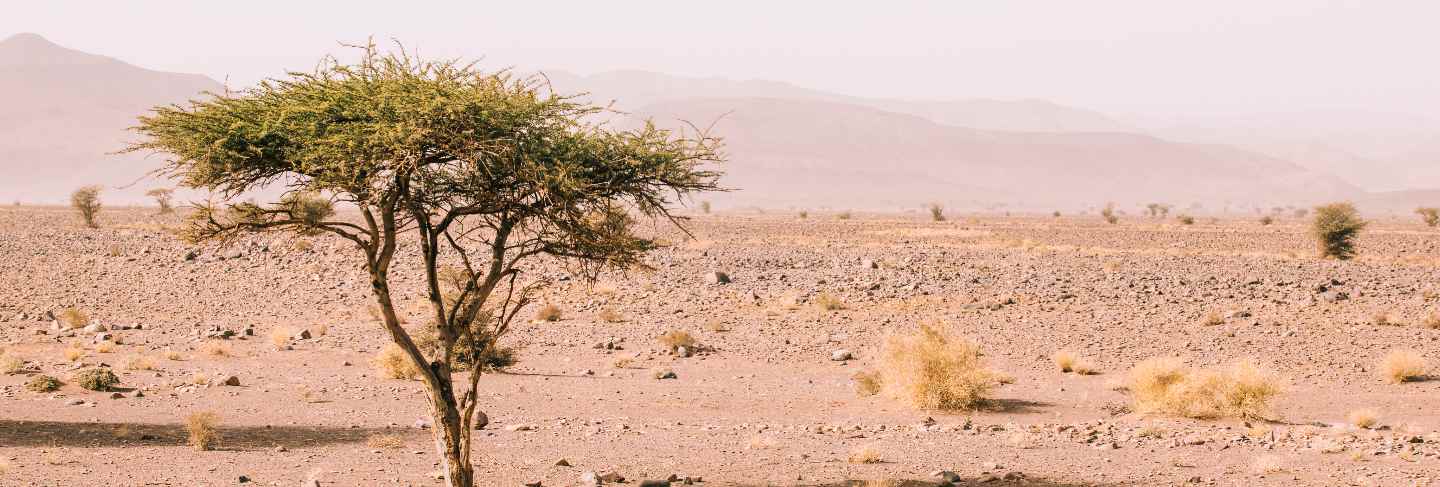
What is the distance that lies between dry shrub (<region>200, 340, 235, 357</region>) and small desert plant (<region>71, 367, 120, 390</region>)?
315cm

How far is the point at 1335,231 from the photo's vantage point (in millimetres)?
40094

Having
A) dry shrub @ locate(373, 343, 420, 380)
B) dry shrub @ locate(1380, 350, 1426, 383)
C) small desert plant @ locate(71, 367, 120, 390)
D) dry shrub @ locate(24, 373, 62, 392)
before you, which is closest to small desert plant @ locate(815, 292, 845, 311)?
dry shrub @ locate(373, 343, 420, 380)

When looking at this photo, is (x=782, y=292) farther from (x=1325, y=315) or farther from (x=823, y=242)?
(x=823, y=242)

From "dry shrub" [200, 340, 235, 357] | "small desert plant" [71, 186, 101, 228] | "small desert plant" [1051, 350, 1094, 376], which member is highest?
"small desert plant" [71, 186, 101, 228]

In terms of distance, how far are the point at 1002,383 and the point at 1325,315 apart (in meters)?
9.00

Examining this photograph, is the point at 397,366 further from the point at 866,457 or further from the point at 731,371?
the point at 866,457

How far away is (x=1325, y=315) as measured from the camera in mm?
22562

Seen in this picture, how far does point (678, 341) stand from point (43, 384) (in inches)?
391

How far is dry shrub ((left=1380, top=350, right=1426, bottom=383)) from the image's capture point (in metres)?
17.0

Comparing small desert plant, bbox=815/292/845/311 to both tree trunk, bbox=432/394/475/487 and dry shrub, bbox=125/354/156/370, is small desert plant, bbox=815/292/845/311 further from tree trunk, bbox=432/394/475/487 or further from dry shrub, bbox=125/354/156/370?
tree trunk, bbox=432/394/475/487

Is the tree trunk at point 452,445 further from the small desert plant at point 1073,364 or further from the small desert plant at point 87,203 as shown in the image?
the small desert plant at point 87,203

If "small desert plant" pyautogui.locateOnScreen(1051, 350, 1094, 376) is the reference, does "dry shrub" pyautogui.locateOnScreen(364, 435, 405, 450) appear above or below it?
below

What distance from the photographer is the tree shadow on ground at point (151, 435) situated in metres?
12.9

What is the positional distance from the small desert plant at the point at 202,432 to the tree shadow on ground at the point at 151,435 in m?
0.11
